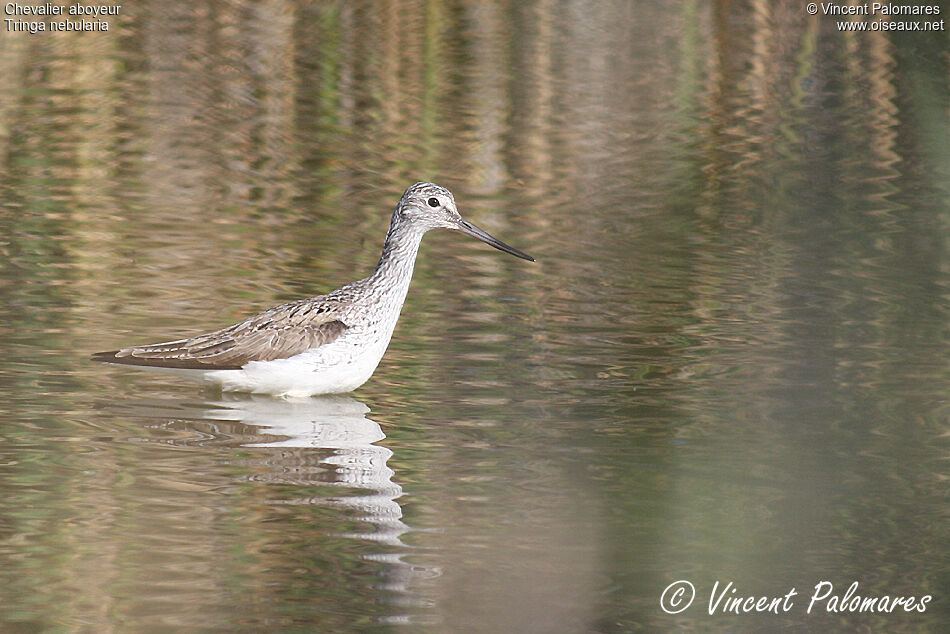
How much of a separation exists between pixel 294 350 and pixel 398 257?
1.07 m

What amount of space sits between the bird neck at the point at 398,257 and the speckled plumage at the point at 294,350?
0.13 m

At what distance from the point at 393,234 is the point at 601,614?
443 cm

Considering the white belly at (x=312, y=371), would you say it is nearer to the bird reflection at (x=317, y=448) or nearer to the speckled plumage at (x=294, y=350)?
the speckled plumage at (x=294, y=350)

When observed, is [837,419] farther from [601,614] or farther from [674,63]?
[674,63]

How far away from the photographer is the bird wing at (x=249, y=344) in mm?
8766

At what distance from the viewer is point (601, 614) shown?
5766mm

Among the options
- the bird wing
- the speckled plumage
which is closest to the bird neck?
the speckled plumage

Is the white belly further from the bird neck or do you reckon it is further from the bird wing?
the bird neck

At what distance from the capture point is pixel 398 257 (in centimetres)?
962

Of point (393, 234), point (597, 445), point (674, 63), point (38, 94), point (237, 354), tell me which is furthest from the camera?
point (674, 63)

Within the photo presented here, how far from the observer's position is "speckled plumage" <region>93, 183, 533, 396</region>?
8.82 m

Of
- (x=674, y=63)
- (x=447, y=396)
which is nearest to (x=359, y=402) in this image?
(x=447, y=396)

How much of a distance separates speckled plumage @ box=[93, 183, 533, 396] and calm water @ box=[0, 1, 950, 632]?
178 mm

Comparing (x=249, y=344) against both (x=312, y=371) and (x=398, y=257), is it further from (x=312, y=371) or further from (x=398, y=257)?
(x=398, y=257)
